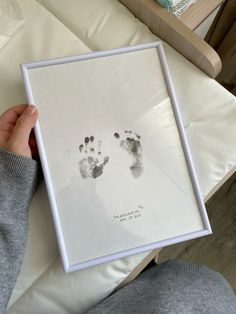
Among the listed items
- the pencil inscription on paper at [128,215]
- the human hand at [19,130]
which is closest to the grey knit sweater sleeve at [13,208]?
the human hand at [19,130]

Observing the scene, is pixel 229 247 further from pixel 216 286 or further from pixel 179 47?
pixel 179 47

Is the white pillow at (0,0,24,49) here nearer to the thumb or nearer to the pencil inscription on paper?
the thumb

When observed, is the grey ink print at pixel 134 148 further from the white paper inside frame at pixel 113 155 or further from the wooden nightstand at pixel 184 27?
the wooden nightstand at pixel 184 27

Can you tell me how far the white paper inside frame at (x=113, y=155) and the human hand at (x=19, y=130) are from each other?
0.03m

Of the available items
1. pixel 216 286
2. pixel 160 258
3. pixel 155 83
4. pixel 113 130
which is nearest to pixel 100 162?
pixel 113 130

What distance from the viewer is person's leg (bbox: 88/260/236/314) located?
22.1 inches

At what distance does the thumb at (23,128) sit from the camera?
0.56 metres

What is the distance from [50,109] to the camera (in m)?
0.59

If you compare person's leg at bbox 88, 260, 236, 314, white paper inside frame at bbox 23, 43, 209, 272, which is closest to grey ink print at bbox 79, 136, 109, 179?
white paper inside frame at bbox 23, 43, 209, 272

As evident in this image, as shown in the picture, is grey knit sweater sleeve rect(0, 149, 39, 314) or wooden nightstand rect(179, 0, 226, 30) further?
wooden nightstand rect(179, 0, 226, 30)

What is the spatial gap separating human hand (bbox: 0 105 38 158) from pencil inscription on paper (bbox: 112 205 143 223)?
173mm

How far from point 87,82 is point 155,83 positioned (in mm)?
119

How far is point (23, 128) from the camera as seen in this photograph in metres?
0.56

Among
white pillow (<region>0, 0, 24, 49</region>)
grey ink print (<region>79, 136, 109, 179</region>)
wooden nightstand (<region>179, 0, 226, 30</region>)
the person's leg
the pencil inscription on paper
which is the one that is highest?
wooden nightstand (<region>179, 0, 226, 30</region>)
